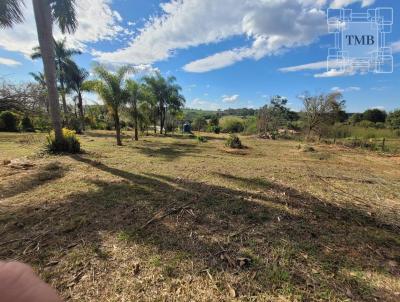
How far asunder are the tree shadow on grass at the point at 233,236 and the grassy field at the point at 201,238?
0.01 metres

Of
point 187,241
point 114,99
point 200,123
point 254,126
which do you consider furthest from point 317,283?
point 200,123

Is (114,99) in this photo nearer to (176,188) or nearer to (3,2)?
(3,2)

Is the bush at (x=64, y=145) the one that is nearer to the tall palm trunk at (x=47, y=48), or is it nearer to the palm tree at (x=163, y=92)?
the tall palm trunk at (x=47, y=48)

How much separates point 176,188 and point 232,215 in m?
1.65

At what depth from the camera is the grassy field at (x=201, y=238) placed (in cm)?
209

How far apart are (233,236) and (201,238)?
1.36 ft

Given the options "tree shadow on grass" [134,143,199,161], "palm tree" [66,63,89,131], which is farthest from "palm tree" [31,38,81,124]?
"tree shadow on grass" [134,143,199,161]

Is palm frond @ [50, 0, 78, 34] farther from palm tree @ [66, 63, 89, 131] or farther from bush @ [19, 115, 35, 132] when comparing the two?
palm tree @ [66, 63, 89, 131]

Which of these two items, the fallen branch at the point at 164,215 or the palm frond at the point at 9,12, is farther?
the palm frond at the point at 9,12

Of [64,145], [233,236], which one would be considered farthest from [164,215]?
[64,145]

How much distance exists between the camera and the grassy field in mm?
2086

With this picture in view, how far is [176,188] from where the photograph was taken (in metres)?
4.83

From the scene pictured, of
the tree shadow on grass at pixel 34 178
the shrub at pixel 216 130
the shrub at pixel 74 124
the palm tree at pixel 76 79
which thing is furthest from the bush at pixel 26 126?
the shrub at pixel 216 130

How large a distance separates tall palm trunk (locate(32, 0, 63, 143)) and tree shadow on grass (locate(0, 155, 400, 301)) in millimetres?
4976
